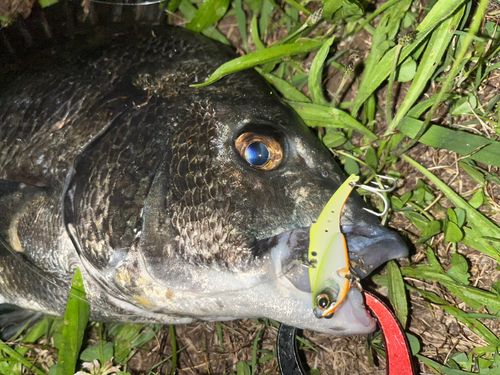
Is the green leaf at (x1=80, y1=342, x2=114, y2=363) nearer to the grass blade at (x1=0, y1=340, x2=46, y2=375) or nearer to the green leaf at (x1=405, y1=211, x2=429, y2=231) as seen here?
the grass blade at (x1=0, y1=340, x2=46, y2=375)

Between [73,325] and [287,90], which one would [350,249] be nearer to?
[287,90]

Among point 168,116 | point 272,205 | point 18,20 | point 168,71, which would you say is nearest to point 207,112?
point 168,116

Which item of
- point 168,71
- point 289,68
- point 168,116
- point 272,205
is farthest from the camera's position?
point 289,68

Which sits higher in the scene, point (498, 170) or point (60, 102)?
point (60, 102)

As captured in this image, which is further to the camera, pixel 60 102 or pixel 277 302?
pixel 60 102

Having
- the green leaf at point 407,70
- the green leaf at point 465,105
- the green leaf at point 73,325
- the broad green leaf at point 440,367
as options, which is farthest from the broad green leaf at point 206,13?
the broad green leaf at point 440,367

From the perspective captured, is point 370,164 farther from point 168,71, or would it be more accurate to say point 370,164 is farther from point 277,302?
point 168,71

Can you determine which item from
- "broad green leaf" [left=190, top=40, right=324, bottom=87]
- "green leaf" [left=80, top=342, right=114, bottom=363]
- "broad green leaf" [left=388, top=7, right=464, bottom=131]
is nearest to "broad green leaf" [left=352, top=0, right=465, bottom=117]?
"broad green leaf" [left=388, top=7, right=464, bottom=131]
